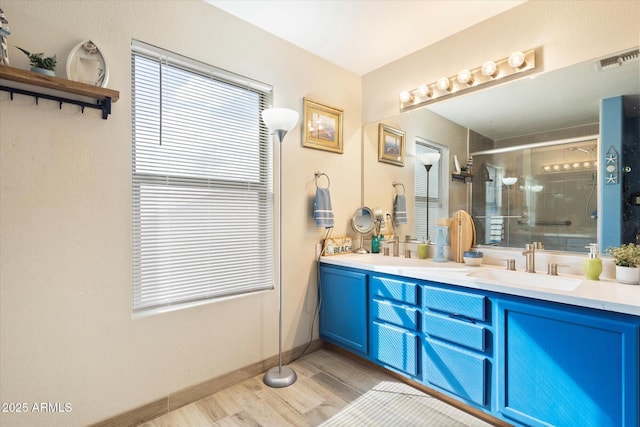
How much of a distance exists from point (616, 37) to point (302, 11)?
1862 mm

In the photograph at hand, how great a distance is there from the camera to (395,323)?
2.14 metres

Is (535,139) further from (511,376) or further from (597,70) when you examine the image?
(511,376)

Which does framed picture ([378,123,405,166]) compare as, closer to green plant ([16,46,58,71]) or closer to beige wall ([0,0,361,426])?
beige wall ([0,0,361,426])

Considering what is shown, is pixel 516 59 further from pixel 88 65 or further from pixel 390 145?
pixel 88 65

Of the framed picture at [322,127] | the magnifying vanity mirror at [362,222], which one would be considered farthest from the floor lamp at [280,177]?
the magnifying vanity mirror at [362,222]

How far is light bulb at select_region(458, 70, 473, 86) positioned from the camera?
2.26 meters

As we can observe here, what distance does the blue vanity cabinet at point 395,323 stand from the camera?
203 centimetres

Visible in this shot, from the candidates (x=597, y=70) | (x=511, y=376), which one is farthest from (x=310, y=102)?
(x=511, y=376)

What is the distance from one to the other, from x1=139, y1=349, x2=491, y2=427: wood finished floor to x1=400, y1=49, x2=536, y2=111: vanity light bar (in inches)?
86.8

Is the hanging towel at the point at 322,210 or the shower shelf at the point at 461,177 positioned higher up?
the shower shelf at the point at 461,177

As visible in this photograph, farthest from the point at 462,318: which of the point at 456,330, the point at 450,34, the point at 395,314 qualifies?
the point at 450,34

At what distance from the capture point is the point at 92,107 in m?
1.64

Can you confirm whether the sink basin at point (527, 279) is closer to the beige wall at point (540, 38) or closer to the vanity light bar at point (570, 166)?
the vanity light bar at point (570, 166)

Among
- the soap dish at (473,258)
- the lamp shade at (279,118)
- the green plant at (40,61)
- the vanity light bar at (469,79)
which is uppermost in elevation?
the vanity light bar at (469,79)
